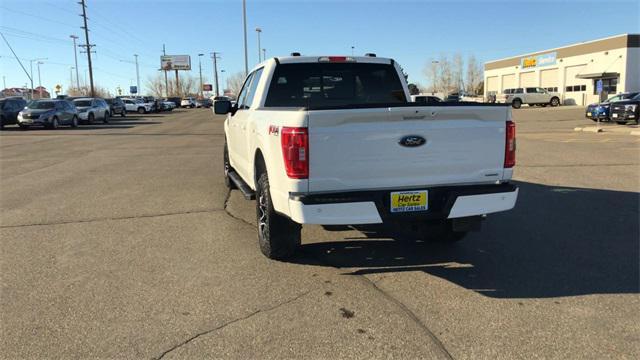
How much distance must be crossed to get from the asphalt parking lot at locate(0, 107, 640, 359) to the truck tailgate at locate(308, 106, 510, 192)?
3.18ft

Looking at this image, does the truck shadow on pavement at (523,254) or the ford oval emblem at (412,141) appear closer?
the ford oval emblem at (412,141)

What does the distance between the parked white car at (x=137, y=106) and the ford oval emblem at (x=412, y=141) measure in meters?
55.7

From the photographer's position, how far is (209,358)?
3309mm

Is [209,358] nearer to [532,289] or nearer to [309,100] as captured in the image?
[532,289]

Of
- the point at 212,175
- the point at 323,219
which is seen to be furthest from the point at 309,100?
the point at 212,175

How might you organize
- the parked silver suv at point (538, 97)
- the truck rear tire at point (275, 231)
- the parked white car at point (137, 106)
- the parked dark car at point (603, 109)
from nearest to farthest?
the truck rear tire at point (275, 231)
the parked dark car at point (603, 109)
the parked silver suv at point (538, 97)
the parked white car at point (137, 106)

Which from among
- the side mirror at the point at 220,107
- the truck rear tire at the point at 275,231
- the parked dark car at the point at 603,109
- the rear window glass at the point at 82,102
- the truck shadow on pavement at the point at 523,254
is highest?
the rear window glass at the point at 82,102

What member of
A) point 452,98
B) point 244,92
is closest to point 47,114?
point 452,98

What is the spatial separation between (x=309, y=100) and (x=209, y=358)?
146 inches

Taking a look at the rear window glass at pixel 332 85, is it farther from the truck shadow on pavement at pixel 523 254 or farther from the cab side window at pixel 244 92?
the truck shadow on pavement at pixel 523 254

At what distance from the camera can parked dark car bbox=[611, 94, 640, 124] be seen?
75.9 feet

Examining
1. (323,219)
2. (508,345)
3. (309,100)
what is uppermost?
(309,100)

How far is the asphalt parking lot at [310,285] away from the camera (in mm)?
3498

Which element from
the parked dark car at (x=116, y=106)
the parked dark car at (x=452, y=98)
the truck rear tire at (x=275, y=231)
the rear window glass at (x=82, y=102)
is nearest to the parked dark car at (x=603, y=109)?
the parked dark car at (x=452, y=98)
